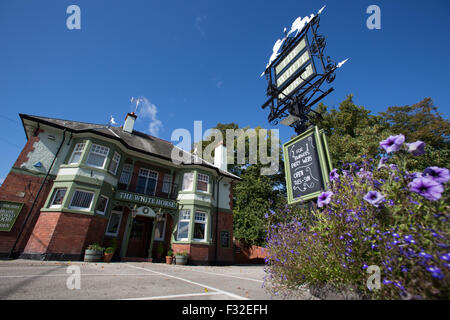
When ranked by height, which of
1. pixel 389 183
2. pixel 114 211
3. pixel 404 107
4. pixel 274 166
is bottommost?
A: pixel 389 183

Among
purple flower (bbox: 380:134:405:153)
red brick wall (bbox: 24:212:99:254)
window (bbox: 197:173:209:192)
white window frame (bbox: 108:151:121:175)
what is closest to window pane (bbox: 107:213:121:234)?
red brick wall (bbox: 24:212:99:254)

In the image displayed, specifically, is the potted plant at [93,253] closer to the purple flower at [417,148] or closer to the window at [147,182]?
the window at [147,182]

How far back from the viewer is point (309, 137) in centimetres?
A: 543

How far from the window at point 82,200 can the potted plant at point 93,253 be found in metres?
2.10

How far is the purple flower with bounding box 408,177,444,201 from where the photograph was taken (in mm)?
1904

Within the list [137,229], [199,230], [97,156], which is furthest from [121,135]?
[199,230]

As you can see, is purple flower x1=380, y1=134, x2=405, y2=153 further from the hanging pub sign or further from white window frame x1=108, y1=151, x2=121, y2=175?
white window frame x1=108, y1=151, x2=121, y2=175

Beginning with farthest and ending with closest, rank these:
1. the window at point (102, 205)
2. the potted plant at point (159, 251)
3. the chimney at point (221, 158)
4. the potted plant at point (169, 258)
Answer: the chimney at point (221, 158) < the potted plant at point (159, 251) < the potted plant at point (169, 258) < the window at point (102, 205)

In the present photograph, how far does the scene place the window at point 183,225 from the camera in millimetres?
13427

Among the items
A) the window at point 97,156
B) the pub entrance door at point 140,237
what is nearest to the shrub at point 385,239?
the window at point 97,156

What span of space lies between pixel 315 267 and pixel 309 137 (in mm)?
3452

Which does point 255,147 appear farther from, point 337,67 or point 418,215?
point 418,215

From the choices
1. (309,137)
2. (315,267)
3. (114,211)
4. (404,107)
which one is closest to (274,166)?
(404,107)

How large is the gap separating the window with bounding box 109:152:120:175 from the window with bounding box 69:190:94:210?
191 cm
